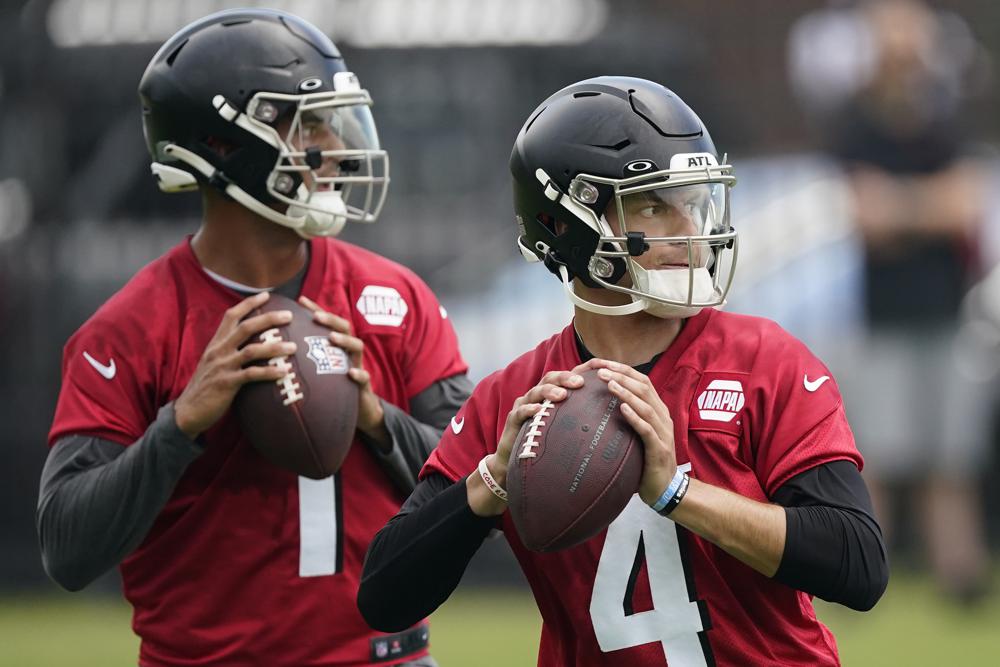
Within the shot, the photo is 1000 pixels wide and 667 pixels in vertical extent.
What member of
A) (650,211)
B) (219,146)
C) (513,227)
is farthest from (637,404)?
(513,227)

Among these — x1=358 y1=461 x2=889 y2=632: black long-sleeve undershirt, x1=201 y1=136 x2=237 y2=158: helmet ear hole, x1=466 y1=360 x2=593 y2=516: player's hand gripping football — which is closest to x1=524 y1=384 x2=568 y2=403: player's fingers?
x1=466 y1=360 x2=593 y2=516: player's hand gripping football

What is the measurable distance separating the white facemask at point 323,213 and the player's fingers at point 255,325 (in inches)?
11.7

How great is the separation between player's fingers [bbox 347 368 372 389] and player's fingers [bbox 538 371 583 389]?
728 millimetres

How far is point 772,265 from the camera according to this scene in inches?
390

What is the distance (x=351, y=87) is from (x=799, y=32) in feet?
23.9

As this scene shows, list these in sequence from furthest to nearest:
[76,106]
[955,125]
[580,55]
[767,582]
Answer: [580,55], [76,106], [955,125], [767,582]

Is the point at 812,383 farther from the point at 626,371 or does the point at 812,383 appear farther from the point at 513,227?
the point at 513,227

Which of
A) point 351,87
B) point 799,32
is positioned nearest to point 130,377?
point 351,87

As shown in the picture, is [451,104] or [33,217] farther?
[451,104]

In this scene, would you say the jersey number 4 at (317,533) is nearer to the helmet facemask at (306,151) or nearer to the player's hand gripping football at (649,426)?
the helmet facemask at (306,151)

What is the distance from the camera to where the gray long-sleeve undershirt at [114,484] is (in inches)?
152

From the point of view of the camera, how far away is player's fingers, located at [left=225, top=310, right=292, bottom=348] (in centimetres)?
383

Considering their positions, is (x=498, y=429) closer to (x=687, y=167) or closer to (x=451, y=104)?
(x=687, y=167)

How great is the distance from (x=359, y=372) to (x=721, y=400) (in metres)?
0.98
